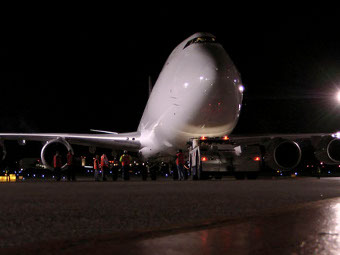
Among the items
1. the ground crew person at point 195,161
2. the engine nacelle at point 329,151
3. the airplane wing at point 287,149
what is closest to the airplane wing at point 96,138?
the airplane wing at point 287,149

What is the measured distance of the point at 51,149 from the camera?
18969 mm

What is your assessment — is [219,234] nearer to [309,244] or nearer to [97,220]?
[309,244]

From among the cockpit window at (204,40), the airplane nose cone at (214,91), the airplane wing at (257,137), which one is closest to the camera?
the airplane nose cone at (214,91)

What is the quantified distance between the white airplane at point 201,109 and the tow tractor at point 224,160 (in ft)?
0.40

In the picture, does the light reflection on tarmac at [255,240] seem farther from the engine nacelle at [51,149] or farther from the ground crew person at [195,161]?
the engine nacelle at [51,149]

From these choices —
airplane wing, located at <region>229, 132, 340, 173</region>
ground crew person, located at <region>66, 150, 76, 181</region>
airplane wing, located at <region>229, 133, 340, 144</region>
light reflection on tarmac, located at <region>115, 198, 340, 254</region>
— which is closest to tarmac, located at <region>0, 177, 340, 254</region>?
light reflection on tarmac, located at <region>115, 198, 340, 254</region>

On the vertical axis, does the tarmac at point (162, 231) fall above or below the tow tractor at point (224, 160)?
below

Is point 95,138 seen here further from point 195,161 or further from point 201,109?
point 201,109

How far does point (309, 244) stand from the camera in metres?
2.18

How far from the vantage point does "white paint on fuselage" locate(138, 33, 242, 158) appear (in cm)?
1398

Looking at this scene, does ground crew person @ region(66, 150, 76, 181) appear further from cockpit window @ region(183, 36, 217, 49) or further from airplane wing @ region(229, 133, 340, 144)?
airplane wing @ region(229, 133, 340, 144)

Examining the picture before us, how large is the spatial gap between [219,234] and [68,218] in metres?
1.68

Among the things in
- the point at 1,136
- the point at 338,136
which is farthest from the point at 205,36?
the point at 1,136

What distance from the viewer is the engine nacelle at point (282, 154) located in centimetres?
1728
